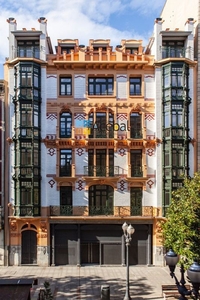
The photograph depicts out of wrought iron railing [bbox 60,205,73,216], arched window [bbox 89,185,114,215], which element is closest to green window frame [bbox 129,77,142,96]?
arched window [bbox 89,185,114,215]

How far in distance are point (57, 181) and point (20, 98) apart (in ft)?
24.9

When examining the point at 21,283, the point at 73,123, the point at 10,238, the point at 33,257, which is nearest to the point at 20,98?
the point at 73,123

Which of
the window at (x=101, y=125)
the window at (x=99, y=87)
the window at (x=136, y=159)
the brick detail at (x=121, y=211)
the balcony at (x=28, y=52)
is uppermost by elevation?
the balcony at (x=28, y=52)

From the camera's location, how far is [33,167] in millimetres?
25078

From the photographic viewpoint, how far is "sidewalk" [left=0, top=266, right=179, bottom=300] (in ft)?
62.6

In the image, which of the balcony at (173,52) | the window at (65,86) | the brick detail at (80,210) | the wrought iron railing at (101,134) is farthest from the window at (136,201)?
the balcony at (173,52)

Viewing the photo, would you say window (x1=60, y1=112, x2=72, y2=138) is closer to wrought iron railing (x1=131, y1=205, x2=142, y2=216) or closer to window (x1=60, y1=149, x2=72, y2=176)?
window (x1=60, y1=149, x2=72, y2=176)

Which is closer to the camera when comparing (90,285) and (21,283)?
(21,283)

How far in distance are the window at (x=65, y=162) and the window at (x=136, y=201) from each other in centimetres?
573

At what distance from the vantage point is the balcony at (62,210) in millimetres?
25422

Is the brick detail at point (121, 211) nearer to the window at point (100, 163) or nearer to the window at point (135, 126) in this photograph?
the window at point (100, 163)

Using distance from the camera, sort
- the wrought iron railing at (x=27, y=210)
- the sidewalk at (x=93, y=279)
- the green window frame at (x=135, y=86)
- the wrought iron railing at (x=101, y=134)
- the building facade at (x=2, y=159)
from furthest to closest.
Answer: the green window frame at (x=135, y=86), the wrought iron railing at (x=101, y=134), the building facade at (x=2, y=159), the wrought iron railing at (x=27, y=210), the sidewalk at (x=93, y=279)

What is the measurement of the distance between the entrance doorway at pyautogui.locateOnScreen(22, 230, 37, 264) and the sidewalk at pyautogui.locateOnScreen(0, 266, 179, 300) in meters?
1.03

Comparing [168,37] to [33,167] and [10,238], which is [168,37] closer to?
[33,167]
